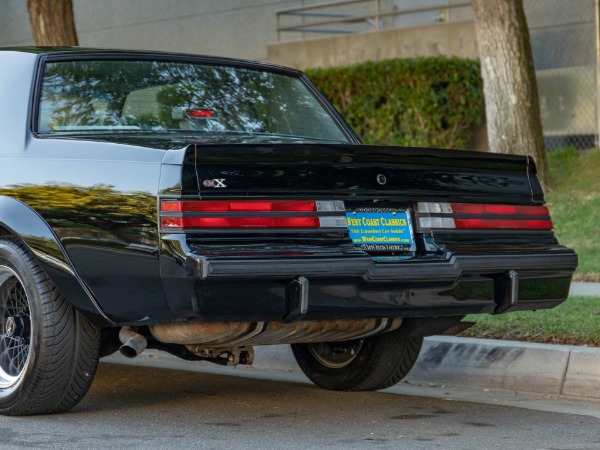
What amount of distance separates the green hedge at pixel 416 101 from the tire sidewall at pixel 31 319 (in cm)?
1020

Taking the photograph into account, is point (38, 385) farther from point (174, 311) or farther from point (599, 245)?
point (599, 245)

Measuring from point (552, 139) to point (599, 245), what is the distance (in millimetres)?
4301

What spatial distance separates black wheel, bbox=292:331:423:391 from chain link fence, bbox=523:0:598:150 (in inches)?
362

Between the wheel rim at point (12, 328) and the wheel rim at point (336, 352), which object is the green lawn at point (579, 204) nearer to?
the wheel rim at point (336, 352)

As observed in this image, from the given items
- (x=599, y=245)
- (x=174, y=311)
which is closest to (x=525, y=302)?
(x=174, y=311)

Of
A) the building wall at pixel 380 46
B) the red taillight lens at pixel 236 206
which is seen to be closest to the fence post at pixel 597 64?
the building wall at pixel 380 46

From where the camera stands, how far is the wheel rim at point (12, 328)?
556 centimetres

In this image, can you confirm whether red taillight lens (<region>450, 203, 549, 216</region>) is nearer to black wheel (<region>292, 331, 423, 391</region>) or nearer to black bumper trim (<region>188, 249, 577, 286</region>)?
black bumper trim (<region>188, 249, 577, 286</region>)

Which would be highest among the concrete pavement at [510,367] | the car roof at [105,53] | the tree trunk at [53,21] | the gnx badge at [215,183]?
the tree trunk at [53,21]

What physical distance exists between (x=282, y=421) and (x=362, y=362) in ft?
2.93

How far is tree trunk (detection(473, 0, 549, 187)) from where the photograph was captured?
13039 mm

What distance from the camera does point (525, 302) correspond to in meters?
5.43

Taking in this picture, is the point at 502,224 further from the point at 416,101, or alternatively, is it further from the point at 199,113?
the point at 416,101

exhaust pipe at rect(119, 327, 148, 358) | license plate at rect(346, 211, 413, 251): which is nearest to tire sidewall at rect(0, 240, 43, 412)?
exhaust pipe at rect(119, 327, 148, 358)
